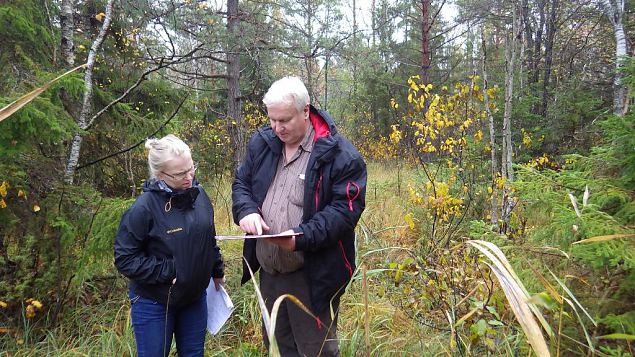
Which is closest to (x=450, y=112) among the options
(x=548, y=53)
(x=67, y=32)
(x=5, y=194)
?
(x=67, y=32)

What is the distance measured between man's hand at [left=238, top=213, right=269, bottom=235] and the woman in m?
0.28

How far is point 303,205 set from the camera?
1998 millimetres

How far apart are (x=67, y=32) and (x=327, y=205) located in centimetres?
294

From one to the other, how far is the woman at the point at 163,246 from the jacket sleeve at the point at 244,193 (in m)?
0.18

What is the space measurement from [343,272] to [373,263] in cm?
210

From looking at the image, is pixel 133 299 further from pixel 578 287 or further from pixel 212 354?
pixel 578 287

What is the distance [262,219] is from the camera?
204 cm

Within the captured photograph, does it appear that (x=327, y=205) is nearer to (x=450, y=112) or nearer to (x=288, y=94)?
(x=288, y=94)

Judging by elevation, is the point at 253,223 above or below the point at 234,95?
below

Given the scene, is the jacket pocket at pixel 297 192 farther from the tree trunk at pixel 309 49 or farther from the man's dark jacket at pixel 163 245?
the tree trunk at pixel 309 49

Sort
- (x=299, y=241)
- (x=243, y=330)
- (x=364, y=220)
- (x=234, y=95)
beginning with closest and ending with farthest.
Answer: (x=299, y=241) < (x=243, y=330) < (x=364, y=220) < (x=234, y=95)

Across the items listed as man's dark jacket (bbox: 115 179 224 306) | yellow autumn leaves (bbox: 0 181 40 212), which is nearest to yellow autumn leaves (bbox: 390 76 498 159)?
man's dark jacket (bbox: 115 179 224 306)

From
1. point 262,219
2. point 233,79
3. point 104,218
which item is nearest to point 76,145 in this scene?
point 104,218

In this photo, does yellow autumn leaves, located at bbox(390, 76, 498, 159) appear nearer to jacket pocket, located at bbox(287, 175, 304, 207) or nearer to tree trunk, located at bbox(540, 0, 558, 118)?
jacket pocket, located at bbox(287, 175, 304, 207)
